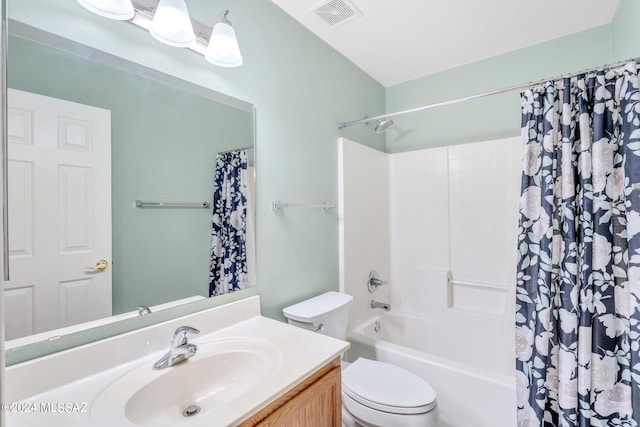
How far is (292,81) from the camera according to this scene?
1707 millimetres

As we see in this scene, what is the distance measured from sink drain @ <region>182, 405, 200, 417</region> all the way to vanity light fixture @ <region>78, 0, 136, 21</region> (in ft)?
4.21

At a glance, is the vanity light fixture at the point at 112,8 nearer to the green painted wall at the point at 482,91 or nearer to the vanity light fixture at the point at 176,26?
the vanity light fixture at the point at 176,26

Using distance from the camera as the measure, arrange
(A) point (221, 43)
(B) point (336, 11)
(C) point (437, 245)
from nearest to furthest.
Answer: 1. (A) point (221, 43)
2. (B) point (336, 11)
3. (C) point (437, 245)

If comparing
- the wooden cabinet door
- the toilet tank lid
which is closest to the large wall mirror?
the toilet tank lid

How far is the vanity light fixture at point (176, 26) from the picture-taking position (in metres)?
0.99

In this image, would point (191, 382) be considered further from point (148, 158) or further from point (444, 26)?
point (444, 26)

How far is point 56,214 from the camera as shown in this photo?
0.90 metres

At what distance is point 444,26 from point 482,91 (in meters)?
0.68

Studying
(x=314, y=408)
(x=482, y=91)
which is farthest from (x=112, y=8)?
(x=482, y=91)

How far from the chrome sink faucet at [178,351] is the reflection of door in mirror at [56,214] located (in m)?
0.24

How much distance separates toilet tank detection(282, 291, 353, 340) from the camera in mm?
1521

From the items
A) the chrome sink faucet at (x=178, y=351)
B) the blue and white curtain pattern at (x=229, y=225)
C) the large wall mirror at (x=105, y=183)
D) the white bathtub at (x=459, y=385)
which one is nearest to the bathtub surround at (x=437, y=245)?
the white bathtub at (x=459, y=385)

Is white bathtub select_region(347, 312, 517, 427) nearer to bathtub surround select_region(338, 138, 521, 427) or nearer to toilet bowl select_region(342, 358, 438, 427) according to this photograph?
bathtub surround select_region(338, 138, 521, 427)

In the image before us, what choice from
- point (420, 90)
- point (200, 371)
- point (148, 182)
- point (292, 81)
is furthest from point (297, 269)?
point (420, 90)
